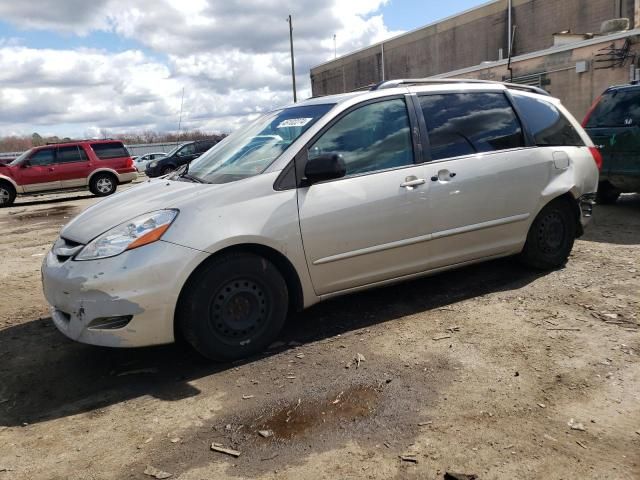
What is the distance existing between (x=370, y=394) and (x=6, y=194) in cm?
1730

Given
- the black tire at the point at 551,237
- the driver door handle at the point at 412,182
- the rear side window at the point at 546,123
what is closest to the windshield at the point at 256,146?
the driver door handle at the point at 412,182

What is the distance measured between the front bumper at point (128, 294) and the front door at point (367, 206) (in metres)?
0.88

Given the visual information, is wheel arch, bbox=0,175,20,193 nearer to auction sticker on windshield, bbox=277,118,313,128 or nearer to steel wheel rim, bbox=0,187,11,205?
steel wheel rim, bbox=0,187,11,205

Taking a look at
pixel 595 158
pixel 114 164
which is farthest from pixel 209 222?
pixel 114 164

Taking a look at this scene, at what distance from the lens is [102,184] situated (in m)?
17.9

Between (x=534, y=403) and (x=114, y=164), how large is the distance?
57.7 ft

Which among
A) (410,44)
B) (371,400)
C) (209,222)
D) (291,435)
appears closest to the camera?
(291,435)

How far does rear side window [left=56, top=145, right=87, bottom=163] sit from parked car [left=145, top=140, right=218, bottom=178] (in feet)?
16.4

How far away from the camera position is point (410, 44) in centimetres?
4775

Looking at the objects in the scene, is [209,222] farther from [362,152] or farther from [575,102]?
[575,102]

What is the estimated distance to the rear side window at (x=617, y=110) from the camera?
23.9ft

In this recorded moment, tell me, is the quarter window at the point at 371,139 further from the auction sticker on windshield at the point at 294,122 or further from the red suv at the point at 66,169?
the red suv at the point at 66,169

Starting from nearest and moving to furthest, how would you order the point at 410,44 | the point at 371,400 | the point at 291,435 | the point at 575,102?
the point at 291,435 → the point at 371,400 → the point at 575,102 → the point at 410,44

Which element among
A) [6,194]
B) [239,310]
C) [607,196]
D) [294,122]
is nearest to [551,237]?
[294,122]
